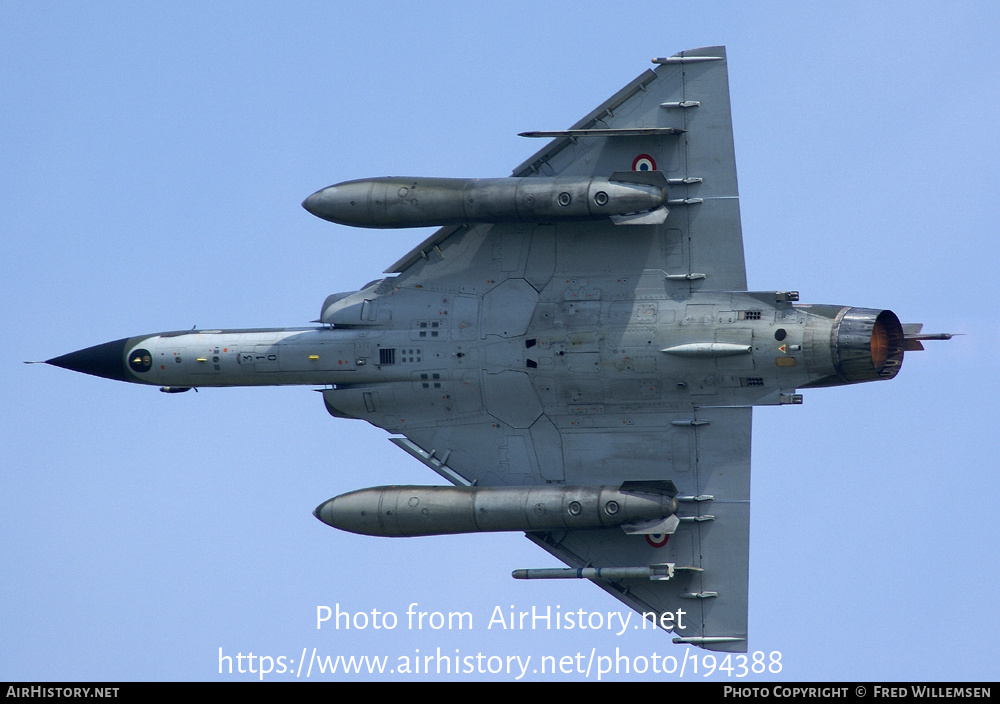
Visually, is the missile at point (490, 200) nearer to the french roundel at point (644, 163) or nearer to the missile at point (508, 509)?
the french roundel at point (644, 163)

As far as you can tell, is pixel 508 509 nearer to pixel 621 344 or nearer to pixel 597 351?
pixel 597 351

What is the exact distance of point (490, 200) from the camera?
30469 mm

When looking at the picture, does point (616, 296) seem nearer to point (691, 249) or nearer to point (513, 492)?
point (691, 249)

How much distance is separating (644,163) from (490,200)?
3.04 m

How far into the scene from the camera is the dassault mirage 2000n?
3036cm

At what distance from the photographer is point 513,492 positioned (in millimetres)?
31016

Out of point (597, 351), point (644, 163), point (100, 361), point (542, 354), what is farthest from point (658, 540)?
point (100, 361)

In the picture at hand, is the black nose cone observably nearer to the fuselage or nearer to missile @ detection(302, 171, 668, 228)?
the fuselage

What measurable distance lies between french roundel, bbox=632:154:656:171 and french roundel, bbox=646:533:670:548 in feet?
23.1

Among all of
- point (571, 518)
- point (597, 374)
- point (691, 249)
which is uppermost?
point (691, 249)

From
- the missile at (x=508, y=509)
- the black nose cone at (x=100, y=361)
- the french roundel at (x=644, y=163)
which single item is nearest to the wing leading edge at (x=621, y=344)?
the french roundel at (x=644, y=163)

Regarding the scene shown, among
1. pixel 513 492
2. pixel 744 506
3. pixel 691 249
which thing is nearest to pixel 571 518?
pixel 513 492

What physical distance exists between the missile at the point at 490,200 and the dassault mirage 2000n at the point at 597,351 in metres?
0.04

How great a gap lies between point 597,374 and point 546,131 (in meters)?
4.66
